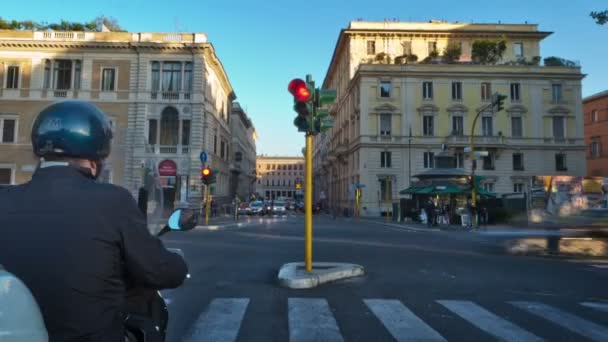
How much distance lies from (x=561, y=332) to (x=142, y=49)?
116ft

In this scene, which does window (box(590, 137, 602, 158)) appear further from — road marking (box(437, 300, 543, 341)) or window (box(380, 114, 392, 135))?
road marking (box(437, 300, 543, 341))

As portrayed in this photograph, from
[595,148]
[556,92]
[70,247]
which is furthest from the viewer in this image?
[595,148]

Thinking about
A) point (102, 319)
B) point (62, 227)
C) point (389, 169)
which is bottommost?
point (102, 319)

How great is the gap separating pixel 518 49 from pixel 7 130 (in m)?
54.0

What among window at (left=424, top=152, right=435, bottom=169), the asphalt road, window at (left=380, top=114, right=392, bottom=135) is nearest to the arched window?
window at (left=380, top=114, right=392, bottom=135)

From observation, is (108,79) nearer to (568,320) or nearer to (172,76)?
(172,76)

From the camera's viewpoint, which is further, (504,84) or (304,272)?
(504,84)

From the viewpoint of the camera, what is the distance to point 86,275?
156 centimetres

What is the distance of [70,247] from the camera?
1544mm

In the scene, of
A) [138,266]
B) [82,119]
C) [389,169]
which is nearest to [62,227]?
[138,266]

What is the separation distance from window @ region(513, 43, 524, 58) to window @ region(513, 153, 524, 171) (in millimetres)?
13865

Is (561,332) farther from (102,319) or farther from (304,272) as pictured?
(102,319)

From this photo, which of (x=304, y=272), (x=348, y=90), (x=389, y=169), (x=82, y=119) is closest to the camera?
(x=82, y=119)

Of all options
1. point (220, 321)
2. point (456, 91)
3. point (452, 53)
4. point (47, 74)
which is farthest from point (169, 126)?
point (220, 321)
